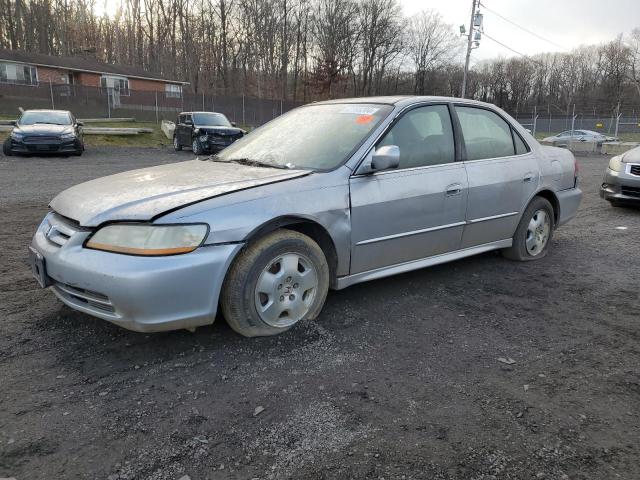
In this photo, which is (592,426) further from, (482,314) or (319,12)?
(319,12)

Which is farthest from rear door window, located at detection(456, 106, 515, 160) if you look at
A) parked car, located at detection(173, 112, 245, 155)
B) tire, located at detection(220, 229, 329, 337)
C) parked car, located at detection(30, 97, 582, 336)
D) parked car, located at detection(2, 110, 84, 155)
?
parked car, located at detection(2, 110, 84, 155)

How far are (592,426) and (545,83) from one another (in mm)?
84915

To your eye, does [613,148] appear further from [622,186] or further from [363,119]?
[363,119]

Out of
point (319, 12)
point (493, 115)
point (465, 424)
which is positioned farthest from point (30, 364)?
point (319, 12)

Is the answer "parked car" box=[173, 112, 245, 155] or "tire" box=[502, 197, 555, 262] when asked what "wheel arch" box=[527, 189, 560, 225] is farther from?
"parked car" box=[173, 112, 245, 155]

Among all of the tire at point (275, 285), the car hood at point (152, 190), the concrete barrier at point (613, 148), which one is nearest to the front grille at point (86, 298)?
the car hood at point (152, 190)

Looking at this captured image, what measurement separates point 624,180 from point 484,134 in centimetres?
484

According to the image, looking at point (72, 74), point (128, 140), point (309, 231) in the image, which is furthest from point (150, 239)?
point (72, 74)

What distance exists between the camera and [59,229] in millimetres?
3100

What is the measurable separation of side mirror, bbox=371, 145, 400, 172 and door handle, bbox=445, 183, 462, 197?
28.2 inches

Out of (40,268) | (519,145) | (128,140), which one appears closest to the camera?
(40,268)

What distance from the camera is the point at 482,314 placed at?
12.4 ft

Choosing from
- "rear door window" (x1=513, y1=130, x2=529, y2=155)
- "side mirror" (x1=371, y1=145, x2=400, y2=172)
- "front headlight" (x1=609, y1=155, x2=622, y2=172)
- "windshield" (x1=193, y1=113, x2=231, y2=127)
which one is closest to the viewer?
"side mirror" (x1=371, y1=145, x2=400, y2=172)

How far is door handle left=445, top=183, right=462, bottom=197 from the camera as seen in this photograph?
4051 mm
